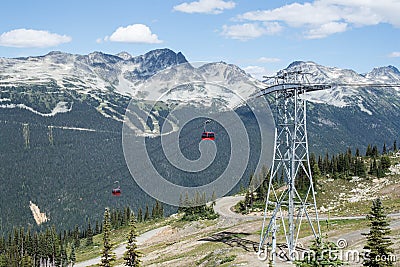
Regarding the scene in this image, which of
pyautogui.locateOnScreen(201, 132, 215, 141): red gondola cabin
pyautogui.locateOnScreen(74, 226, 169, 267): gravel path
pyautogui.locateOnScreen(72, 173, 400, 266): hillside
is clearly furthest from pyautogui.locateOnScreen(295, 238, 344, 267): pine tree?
pyautogui.locateOnScreen(74, 226, 169, 267): gravel path

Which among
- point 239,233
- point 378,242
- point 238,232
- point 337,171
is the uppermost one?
point 378,242

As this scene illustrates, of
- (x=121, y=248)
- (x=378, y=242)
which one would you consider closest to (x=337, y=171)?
(x=121, y=248)

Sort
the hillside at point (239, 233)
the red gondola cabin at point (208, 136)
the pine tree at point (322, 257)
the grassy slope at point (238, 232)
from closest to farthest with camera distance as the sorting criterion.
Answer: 1. the pine tree at point (322, 257)
2. the red gondola cabin at point (208, 136)
3. the hillside at point (239, 233)
4. the grassy slope at point (238, 232)

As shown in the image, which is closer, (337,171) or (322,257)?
(322,257)

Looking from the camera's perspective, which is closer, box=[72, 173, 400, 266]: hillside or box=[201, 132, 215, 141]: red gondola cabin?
box=[201, 132, 215, 141]: red gondola cabin

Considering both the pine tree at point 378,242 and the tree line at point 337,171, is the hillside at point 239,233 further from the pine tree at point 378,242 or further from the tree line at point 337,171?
the pine tree at point 378,242

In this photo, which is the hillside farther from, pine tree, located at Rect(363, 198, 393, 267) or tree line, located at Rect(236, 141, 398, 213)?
pine tree, located at Rect(363, 198, 393, 267)

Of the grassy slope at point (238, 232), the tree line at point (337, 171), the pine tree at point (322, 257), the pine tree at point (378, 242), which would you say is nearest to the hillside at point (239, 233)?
the grassy slope at point (238, 232)

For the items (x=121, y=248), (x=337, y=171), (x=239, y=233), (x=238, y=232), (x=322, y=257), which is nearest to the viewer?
(x=322, y=257)

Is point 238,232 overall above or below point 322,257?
below

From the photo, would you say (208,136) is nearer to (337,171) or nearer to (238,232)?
(238,232)

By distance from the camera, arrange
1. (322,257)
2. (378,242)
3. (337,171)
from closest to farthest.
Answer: (322,257) < (378,242) < (337,171)
